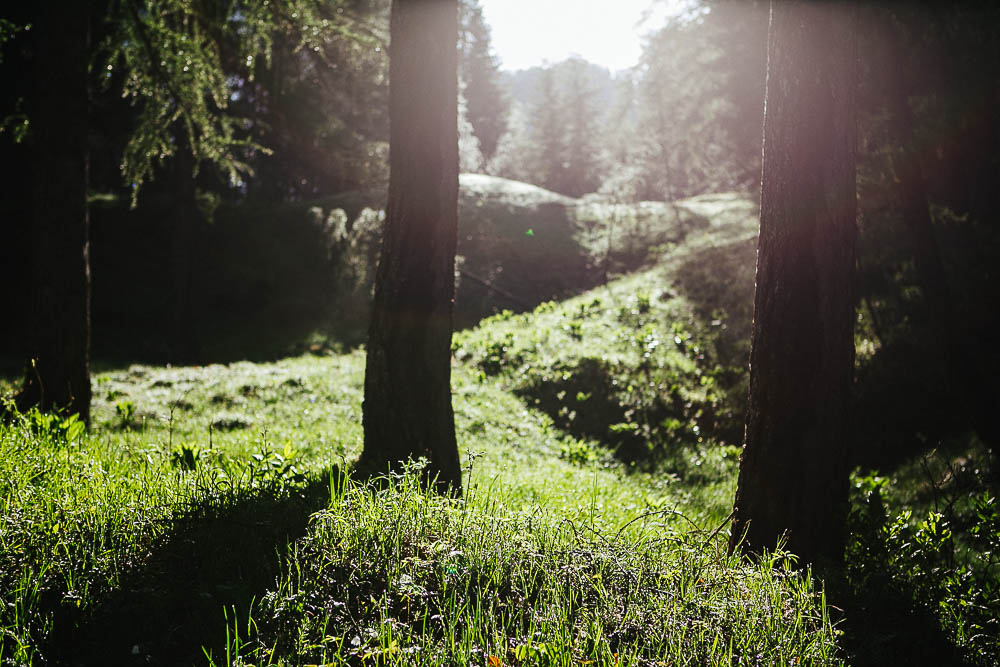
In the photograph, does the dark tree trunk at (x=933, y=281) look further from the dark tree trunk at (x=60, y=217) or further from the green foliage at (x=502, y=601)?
the dark tree trunk at (x=60, y=217)

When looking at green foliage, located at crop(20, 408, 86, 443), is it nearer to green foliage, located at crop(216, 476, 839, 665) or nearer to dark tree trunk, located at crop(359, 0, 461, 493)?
dark tree trunk, located at crop(359, 0, 461, 493)

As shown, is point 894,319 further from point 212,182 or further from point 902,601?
point 212,182

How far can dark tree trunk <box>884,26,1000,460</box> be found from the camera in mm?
7434

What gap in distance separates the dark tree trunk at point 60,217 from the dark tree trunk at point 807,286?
21.2 feet

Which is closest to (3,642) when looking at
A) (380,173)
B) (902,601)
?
(902,601)

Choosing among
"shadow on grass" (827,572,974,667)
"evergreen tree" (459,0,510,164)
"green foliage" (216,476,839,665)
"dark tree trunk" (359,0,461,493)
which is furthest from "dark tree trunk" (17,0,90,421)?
"evergreen tree" (459,0,510,164)

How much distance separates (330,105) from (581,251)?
9900 mm

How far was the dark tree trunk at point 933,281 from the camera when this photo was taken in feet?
24.4

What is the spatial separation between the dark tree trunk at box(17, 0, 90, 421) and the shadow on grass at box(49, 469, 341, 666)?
4191 mm

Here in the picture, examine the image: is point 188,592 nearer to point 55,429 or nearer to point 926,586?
point 55,429

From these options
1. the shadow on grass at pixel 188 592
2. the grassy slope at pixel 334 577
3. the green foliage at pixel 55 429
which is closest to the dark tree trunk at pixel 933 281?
the grassy slope at pixel 334 577

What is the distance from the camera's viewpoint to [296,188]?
26859 millimetres

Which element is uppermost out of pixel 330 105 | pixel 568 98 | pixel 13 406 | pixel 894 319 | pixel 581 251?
pixel 568 98

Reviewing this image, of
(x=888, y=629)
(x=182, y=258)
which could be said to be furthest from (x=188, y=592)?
(x=182, y=258)
